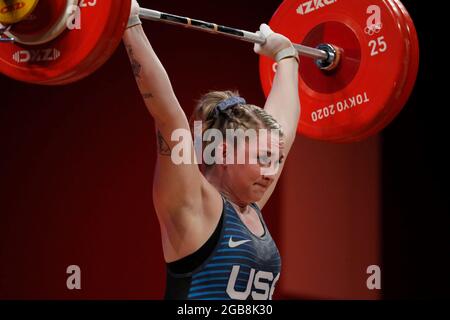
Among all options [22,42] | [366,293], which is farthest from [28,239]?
[366,293]

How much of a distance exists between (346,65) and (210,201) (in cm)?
111

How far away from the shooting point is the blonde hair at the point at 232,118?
7.36 feet

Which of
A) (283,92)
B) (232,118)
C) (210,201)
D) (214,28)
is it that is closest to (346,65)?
(283,92)

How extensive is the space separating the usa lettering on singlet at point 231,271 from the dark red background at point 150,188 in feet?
4.90

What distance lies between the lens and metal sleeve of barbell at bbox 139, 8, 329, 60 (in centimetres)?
228

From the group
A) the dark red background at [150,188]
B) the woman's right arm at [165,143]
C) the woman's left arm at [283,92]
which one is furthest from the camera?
the dark red background at [150,188]

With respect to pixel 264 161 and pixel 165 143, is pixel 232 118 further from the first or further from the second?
pixel 165 143

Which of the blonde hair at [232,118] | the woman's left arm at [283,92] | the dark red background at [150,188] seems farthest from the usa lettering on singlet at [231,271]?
the dark red background at [150,188]

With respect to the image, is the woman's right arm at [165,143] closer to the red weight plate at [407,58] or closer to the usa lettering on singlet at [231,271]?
the usa lettering on singlet at [231,271]

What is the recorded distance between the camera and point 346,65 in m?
2.95

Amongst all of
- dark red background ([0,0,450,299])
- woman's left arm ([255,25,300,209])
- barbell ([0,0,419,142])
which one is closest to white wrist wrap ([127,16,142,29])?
barbell ([0,0,419,142])

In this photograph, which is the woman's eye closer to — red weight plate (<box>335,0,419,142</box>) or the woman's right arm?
the woman's right arm

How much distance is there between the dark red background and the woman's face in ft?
4.89

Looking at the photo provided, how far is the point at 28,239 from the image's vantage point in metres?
3.41
